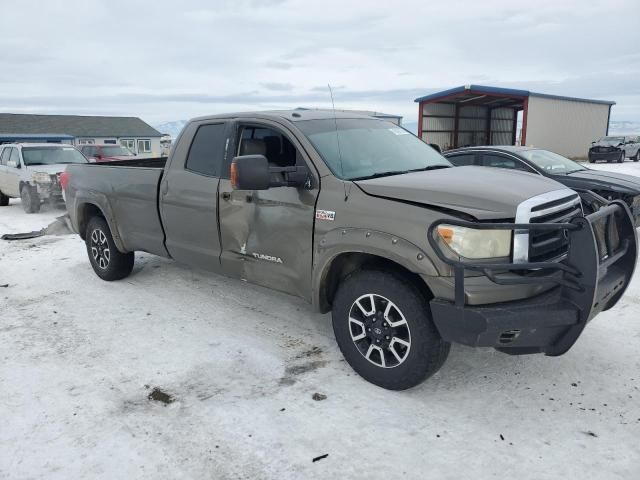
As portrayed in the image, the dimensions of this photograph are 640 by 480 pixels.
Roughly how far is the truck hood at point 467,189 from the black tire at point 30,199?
1076 cm

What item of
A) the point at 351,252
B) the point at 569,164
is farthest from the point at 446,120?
the point at 351,252

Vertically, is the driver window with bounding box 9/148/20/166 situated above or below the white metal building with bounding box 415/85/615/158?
below

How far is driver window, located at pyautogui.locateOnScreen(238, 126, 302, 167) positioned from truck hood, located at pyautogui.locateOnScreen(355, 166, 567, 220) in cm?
78

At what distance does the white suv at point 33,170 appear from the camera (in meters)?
11.8

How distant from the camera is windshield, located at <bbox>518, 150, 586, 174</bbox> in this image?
26.4 feet

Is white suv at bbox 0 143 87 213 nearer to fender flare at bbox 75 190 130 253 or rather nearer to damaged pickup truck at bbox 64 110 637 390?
fender flare at bbox 75 190 130 253

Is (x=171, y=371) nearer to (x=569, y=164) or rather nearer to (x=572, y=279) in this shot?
(x=572, y=279)

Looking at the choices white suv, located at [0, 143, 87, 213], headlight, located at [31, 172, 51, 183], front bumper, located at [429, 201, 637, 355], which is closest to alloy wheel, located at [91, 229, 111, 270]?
front bumper, located at [429, 201, 637, 355]

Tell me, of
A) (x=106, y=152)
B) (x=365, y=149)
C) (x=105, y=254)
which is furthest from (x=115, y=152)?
(x=365, y=149)

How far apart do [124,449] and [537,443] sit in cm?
237

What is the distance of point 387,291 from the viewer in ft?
10.9

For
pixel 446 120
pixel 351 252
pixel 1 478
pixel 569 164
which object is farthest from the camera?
pixel 446 120

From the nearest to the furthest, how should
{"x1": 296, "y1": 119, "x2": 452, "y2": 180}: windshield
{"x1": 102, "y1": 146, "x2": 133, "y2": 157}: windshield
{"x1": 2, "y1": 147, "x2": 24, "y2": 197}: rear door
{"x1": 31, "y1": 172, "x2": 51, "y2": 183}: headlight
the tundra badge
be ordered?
the tundra badge
{"x1": 296, "y1": 119, "x2": 452, "y2": 180}: windshield
{"x1": 31, "y1": 172, "x2": 51, "y2": 183}: headlight
{"x1": 2, "y1": 147, "x2": 24, "y2": 197}: rear door
{"x1": 102, "y1": 146, "x2": 133, "y2": 157}: windshield

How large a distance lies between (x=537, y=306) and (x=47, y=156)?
1303 cm
